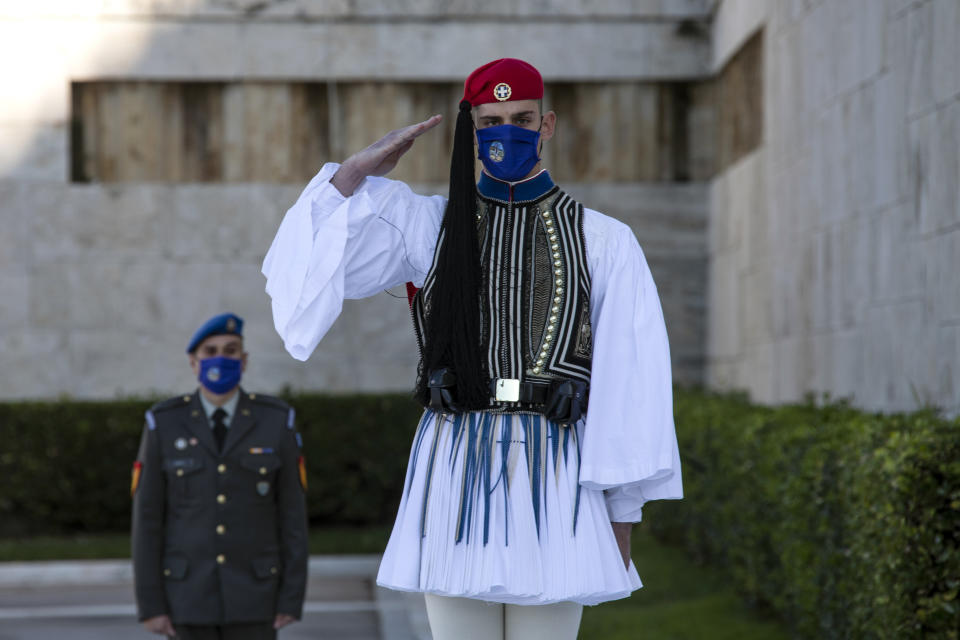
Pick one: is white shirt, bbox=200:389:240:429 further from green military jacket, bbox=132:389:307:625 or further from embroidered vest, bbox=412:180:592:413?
embroidered vest, bbox=412:180:592:413

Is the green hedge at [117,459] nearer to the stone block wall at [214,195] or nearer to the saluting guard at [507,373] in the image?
the stone block wall at [214,195]

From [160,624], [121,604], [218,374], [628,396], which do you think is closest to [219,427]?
[218,374]

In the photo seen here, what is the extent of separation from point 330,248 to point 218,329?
2.89 metres

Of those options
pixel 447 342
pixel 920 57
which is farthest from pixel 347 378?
pixel 447 342

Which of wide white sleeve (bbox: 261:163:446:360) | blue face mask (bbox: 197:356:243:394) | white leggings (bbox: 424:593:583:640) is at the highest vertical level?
wide white sleeve (bbox: 261:163:446:360)

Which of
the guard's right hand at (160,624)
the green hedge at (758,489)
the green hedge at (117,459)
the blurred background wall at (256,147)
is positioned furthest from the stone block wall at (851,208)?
the guard's right hand at (160,624)

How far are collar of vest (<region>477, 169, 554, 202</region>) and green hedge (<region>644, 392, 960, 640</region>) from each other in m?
2.20

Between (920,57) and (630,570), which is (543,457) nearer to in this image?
(630,570)

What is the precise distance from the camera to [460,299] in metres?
3.40

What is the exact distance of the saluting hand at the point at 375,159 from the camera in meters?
3.40

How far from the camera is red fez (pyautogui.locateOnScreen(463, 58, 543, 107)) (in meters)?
3.50

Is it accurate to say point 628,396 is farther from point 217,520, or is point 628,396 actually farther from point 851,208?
point 851,208

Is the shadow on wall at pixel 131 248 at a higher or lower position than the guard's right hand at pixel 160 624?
higher

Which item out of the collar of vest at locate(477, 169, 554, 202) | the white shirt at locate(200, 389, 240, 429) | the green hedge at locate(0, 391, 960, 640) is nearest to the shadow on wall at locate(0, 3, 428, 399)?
the green hedge at locate(0, 391, 960, 640)
